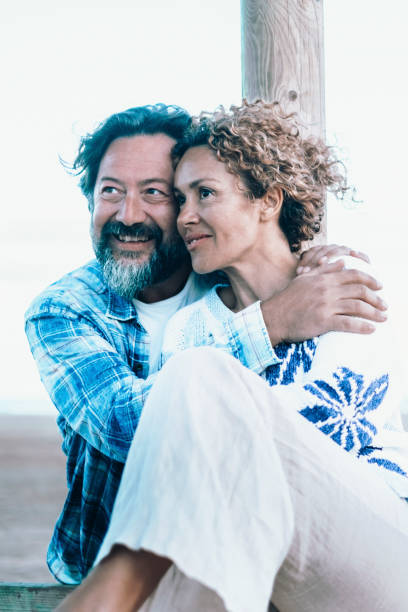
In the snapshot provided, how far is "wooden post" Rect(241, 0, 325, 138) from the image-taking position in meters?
2.68

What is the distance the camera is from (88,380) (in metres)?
2.33

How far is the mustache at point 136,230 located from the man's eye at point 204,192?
24cm

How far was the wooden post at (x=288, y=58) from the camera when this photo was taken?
106 inches

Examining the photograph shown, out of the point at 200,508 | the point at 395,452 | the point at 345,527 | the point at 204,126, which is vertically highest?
the point at 204,126

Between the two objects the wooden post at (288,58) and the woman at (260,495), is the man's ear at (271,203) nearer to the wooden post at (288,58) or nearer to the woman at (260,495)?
the wooden post at (288,58)

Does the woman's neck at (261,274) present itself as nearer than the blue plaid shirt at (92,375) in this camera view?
No

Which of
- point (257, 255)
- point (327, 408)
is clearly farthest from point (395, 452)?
point (257, 255)

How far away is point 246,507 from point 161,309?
4.82 ft

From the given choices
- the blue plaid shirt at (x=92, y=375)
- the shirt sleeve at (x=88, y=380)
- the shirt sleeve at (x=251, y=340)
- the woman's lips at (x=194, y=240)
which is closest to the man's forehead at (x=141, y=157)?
the woman's lips at (x=194, y=240)

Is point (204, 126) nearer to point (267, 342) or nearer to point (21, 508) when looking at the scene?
point (267, 342)

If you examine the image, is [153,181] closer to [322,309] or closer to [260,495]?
[322,309]

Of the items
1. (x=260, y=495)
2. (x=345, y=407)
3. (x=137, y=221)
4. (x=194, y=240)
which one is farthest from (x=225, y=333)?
(x=260, y=495)

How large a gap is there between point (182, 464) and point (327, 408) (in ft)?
1.92

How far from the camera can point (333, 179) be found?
2789 mm
